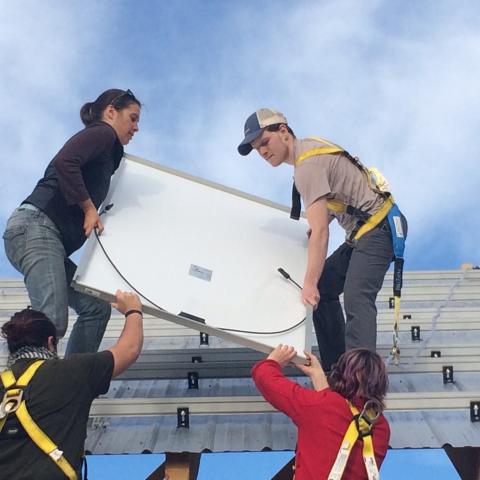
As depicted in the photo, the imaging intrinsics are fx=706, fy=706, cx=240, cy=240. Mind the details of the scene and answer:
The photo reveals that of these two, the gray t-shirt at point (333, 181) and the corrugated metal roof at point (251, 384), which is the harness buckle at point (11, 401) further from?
the gray t-shirt at point (333, 181)

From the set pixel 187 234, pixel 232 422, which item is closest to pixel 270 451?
pixel 232 422

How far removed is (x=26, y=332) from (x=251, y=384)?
Result: 77.5 inches

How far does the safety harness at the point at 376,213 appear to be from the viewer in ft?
12.7

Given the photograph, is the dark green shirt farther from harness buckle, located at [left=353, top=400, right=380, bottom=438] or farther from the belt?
the belt

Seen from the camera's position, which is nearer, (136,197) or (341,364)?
(341,364)

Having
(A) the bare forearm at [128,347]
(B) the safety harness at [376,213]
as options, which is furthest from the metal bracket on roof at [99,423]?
(B) the safety harness at [376,213]

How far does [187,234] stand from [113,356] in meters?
1.27

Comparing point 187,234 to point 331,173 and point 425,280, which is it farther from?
point 425,280

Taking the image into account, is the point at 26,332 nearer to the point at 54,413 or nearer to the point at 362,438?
the point at 54,413

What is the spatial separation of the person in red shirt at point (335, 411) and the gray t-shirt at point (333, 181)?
119 centimetres

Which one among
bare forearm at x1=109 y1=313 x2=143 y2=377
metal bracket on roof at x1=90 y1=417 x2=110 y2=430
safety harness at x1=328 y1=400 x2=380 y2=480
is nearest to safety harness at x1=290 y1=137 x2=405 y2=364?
safety harness at x1=328 y1=400 x2=380 y2=480

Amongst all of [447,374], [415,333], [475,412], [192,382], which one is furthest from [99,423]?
[415,333]

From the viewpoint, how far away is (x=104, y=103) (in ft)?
13.4

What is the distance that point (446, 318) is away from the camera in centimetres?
560
